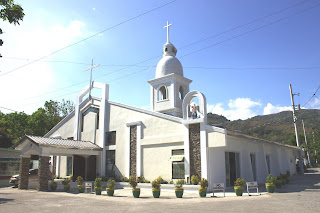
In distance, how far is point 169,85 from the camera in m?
25.3

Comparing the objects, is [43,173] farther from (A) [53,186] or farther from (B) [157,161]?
(B) [157,161]

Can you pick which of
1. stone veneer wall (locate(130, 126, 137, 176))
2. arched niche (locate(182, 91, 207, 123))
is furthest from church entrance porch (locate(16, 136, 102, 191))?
arched niche (locate(182, 91, 207, 123))

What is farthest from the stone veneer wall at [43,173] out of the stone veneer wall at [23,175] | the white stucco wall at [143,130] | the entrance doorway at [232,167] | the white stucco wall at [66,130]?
the entrance doorway at [232,167]

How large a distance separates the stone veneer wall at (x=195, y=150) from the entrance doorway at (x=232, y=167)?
9.14 feet

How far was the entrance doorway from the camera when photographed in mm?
18922

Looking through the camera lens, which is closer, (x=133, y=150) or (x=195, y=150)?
(x=195, y=150)

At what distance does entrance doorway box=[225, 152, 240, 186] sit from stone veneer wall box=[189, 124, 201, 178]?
2786mm

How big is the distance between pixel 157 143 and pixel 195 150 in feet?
11.3

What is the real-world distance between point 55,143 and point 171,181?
991 centimetres

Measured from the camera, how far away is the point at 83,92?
27984 millimetres

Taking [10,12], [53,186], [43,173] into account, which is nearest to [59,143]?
[43,173]

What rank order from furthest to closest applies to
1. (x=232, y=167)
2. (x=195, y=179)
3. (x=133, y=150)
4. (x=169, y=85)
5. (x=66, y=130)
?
(x=66, y=130)
(x=169, y=85)
(x=133, y=150)
(x=232, y=167)
(x=195, y=179)

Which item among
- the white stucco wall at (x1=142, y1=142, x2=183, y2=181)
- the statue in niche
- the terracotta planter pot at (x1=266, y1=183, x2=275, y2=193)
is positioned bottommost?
the terracotta planter pot at (x1=266, y1=183, x2=275, y2=193)

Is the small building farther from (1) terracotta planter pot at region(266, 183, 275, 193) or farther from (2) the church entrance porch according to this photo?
(1) terracotta planter pot at region(266, 183, 275, 193)
